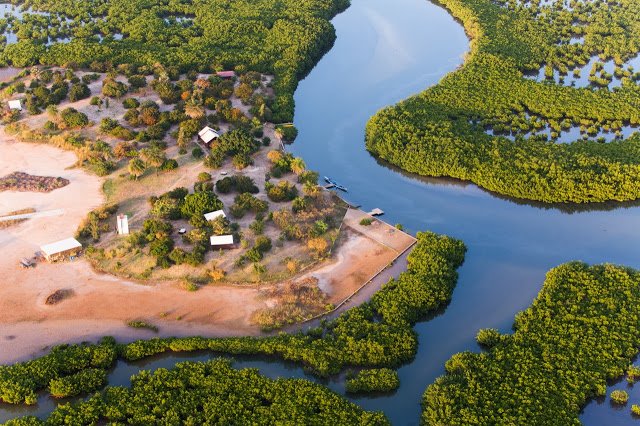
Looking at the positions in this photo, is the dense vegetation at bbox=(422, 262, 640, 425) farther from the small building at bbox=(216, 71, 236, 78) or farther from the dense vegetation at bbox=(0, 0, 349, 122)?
the small building at bbox=(216, 71, 236, 78)

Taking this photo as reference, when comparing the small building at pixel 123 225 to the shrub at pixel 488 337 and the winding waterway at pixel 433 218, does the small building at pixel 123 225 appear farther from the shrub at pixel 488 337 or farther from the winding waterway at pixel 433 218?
the shrub at pixel 488 337

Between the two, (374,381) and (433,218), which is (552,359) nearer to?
(374,381)

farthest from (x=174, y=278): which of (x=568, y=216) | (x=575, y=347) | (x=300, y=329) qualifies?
(x=568, y=216)

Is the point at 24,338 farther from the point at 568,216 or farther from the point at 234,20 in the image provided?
the point at 234,20

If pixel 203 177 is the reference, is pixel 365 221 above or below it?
below

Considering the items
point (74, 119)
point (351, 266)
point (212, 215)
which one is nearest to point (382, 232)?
point (351, 266)

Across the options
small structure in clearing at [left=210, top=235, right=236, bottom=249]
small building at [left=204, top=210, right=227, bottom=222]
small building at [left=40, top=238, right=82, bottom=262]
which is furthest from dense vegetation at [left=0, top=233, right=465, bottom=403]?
small building at [left=204, top=210, right=227, bottom=222]

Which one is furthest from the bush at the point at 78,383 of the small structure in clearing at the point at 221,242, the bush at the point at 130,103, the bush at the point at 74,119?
the bush at the point at 130,103
